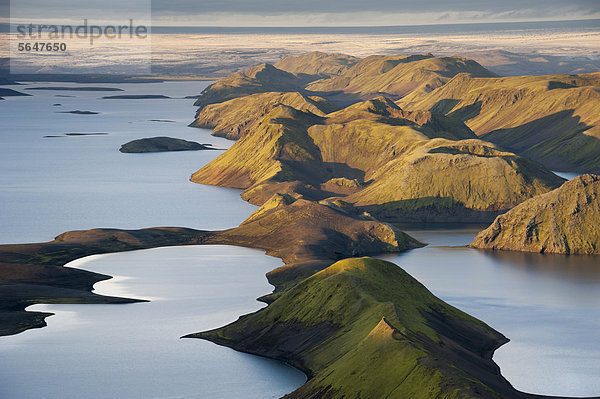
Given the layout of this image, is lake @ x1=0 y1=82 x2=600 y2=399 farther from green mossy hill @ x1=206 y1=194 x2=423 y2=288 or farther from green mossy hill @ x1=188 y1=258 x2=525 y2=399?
green mossy hill @ x1=206 y1=194 x2=423 y2=288

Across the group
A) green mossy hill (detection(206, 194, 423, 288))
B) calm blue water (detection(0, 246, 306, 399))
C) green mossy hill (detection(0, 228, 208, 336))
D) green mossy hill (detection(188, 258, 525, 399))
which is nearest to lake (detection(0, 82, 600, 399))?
calm blue water (detection(0, 246, 306, 399))

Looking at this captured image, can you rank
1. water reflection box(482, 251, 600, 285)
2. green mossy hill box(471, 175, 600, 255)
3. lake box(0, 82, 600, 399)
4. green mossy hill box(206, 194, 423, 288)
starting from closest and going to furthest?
1. lake box(0, 82, 600, 399)
2. water reflection box(482, 251, 600, 285)
3. green mossy hill box(206, 194, 423, 288)
4. green mossy hill box(471, 175, 600, 255)

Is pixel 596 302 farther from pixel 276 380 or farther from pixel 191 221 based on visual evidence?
pixel 191 221

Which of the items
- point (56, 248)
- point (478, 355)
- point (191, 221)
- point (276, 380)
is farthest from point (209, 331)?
point (191, 221)

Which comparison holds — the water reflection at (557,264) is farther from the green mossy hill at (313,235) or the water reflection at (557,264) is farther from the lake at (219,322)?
the green mossy hill at (313,235)

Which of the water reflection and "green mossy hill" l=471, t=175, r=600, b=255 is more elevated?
"green mossy hill" l=471, t=175, r=600, b=255

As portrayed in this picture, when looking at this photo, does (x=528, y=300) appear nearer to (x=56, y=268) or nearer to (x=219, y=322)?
(x=219, y=322)
